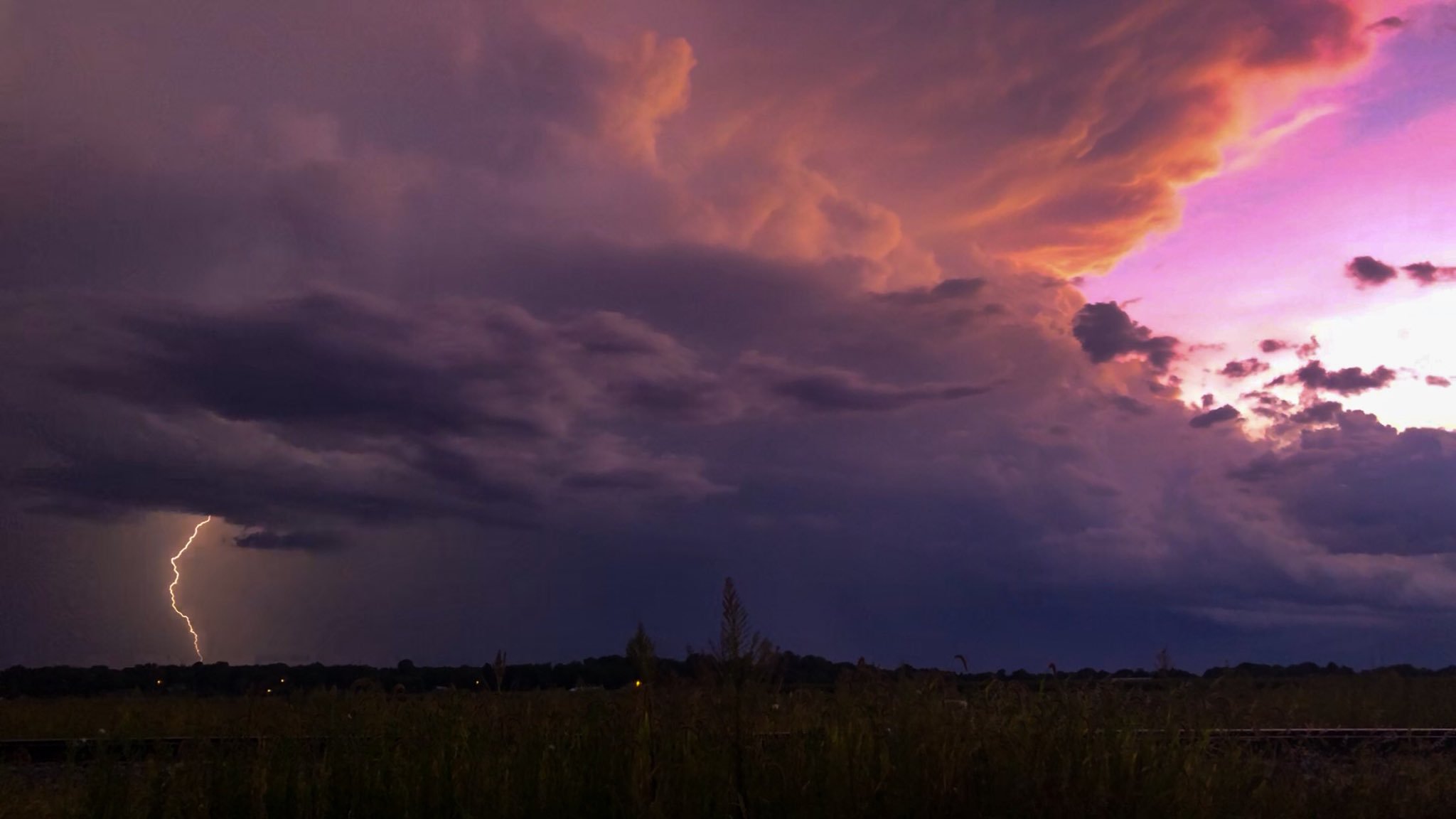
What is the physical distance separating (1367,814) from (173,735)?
53.6 feet

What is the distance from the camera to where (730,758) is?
7.84m

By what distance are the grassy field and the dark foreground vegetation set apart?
20mm

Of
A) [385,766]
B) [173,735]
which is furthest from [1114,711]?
[173,735]

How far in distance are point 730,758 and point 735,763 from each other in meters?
0.11

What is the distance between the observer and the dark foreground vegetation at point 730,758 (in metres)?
7.69

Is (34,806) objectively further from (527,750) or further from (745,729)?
(745,729)

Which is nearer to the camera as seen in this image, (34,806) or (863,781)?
(863,781)

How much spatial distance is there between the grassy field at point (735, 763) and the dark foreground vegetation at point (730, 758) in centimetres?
2

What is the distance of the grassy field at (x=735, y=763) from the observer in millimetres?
7719

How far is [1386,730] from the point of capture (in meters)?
15.7

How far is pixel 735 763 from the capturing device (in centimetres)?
773

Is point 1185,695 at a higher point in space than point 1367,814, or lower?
higher

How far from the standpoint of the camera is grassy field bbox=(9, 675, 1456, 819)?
772cm

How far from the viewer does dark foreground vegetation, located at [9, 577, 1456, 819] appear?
7691 millimetres
